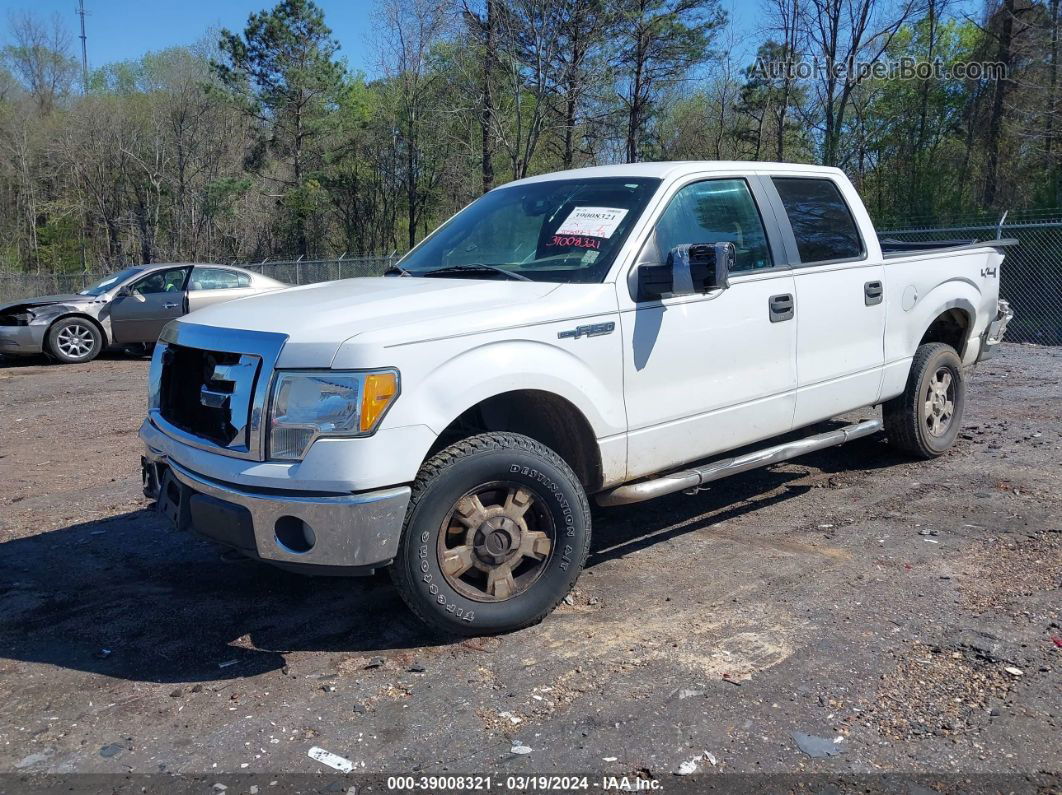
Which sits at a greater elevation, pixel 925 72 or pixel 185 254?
pixel 925 72

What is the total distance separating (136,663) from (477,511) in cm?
154

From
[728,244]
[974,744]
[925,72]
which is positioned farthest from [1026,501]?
[925,72]

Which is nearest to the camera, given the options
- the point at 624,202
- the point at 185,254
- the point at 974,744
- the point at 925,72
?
the point at 974,744

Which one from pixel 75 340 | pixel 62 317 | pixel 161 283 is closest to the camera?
pixel 62 317

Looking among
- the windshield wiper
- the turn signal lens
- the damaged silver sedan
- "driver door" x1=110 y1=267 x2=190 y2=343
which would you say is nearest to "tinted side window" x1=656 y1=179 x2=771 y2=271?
the windshield wiper

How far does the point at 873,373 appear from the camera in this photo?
5.73 metres

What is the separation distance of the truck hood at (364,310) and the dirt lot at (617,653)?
1.32 metres

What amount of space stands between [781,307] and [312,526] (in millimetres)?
2852

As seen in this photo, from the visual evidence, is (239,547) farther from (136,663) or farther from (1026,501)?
(1026,501)

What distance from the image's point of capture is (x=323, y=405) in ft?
11.3

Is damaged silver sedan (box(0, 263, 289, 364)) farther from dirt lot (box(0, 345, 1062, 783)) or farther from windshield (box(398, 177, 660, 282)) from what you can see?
windshield (box(398, 177, 660, 282))

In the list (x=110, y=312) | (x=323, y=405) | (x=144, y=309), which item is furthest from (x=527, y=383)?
(x=110, y=312)

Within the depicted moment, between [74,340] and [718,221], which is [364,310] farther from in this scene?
[74,340]

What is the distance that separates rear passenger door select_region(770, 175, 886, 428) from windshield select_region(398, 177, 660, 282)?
116 cm
